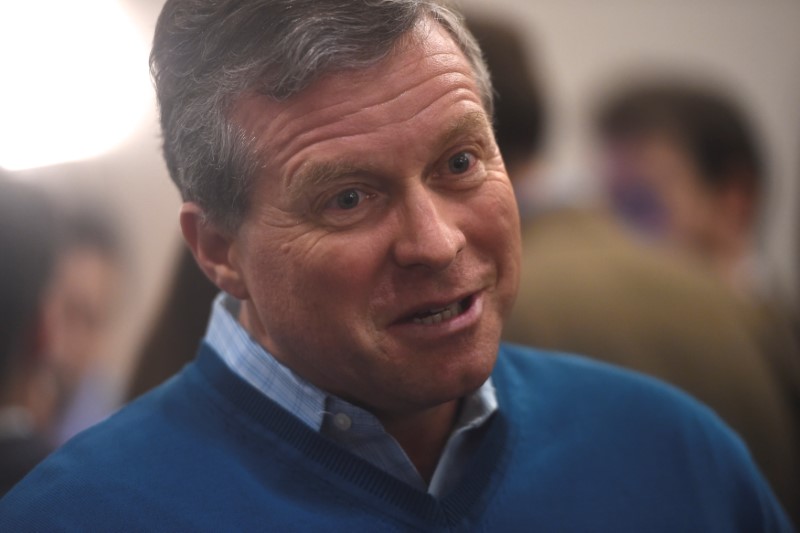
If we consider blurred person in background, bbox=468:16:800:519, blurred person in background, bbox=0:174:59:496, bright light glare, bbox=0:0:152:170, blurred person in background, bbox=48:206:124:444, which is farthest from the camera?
blurred person in background, bbox=48:206:124:444

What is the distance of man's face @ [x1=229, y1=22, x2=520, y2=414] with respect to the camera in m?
1.11

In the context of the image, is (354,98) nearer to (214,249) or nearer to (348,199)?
(348,199)

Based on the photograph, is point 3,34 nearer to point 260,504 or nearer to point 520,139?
point 520,139

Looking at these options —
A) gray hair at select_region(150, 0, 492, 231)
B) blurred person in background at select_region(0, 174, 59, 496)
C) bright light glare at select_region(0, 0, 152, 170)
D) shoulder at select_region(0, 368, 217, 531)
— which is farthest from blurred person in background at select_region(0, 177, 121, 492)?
gray hair at select_region(150, 0, 492, 231)

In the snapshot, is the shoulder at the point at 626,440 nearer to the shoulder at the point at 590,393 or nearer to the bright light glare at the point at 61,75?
the shoulder at the point at 590,393

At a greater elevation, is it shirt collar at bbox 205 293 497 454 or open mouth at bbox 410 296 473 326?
open mouth at bbox 410 296 473 326

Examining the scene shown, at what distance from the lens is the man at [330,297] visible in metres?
1.12

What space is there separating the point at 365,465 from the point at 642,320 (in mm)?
765

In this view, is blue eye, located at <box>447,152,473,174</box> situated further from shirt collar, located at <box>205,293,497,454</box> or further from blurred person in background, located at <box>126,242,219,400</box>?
blurred person in background, located at <box>126,242,219,400</box>

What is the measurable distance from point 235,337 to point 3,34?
101 cm

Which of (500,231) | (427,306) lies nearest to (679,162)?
(500,231)

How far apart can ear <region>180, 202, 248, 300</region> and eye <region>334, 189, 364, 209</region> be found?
0.18 m

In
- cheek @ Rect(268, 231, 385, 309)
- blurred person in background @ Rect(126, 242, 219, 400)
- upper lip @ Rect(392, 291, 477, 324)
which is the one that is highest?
cheek @ Rect(268, 231, 385, 309)

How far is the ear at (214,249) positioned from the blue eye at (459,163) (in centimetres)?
31
